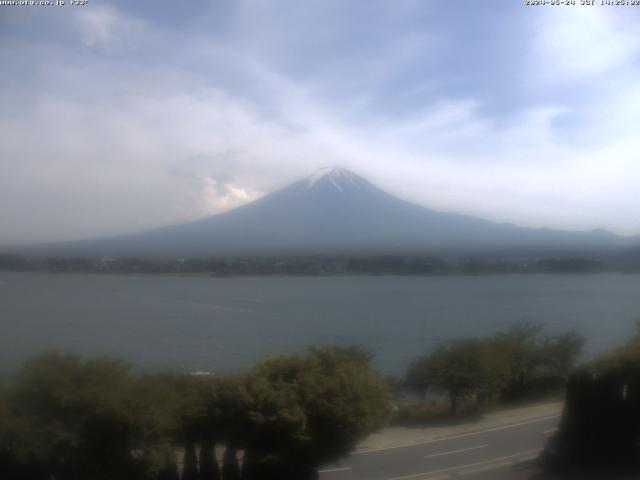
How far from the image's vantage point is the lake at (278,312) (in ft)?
28.3

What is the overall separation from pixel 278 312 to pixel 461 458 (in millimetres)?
7816

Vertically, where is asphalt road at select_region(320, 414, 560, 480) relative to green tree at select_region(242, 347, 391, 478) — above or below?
below

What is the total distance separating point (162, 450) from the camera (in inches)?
212

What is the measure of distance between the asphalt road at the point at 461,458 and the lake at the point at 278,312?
1716 mm

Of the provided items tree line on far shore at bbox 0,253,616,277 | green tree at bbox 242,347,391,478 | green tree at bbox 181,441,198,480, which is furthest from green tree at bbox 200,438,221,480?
tree line on far shore at bbox 0,253,616,277

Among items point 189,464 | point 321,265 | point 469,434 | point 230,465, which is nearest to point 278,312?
point 321,265

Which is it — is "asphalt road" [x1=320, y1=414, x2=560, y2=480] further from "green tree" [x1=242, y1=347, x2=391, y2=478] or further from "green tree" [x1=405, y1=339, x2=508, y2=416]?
"green tree" [x1=405, y1=339, x2=508, y2=416]

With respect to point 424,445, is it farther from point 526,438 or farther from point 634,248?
point 634,248

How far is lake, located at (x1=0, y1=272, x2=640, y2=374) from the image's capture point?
8.64 m

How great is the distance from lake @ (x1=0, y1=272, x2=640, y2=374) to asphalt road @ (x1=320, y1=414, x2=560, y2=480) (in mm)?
1716

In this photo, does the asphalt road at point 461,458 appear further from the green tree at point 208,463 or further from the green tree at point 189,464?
the green tree at point 189,464

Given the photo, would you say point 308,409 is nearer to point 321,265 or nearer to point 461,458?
point 461,458

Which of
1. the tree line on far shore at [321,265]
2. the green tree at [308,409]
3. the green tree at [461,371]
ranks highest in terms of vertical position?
the tree line on far shore at [321,265]

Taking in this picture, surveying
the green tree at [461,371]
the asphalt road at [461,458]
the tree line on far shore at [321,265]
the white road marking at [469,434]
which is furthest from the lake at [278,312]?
the asphalt road at [461,458]
